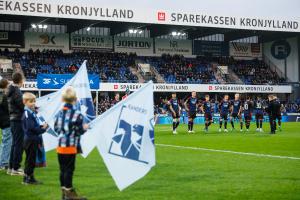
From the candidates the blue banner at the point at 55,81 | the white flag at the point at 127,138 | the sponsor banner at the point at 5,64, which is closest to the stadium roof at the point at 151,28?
the sponsor banner at the point at 5,64

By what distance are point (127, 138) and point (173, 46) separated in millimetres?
51688

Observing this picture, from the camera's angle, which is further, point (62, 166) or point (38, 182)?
point (38, 182)

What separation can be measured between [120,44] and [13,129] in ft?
152

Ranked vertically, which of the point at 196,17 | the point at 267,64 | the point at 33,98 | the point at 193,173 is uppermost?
the point at 196,17

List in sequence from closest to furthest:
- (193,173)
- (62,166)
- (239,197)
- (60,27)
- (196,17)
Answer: (62,166), (239,197), (193,173), (196,17), (60,27)

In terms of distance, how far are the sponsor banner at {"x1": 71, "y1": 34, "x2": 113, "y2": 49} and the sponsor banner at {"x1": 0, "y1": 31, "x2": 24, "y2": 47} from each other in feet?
18.6

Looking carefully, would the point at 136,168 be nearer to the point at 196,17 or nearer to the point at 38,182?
the point at 38,182

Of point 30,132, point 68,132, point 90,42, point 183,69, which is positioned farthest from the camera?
point 183,69

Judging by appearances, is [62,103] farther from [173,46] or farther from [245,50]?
[245,50]

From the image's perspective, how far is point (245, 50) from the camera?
63438 millimetres

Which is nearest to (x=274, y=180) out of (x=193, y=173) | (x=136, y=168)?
(x=193, y=173)

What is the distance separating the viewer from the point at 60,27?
176 feet

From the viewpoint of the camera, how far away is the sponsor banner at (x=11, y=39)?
164 feet

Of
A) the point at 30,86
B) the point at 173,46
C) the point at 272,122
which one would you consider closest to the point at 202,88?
the point at 173,46
